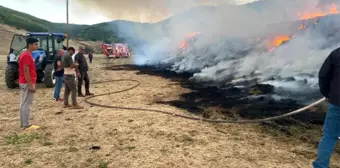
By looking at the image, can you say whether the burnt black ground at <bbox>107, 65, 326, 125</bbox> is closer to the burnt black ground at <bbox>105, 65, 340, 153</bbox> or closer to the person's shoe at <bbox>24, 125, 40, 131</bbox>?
the burnt black ground at <bbox>105, 65, 340, 153</bbox>

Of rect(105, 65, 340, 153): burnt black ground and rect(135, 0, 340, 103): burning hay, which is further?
rect(135, 0, 340, 103): burning hay

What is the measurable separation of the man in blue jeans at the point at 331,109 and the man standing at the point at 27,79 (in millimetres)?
5892

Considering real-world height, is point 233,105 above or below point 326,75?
below

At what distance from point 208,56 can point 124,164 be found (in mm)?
21404

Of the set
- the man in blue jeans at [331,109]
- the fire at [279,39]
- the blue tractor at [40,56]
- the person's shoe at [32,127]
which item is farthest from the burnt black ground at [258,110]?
the fire at [279,39]

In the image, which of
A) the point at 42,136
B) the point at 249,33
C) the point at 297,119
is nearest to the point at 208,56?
the point at 249,33

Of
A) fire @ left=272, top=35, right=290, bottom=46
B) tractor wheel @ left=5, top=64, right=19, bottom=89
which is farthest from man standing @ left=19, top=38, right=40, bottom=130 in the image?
fire @ left=272, top=35, right=290, bottom=46

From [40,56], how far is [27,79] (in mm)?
6814

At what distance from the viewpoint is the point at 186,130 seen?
6387 millimetres

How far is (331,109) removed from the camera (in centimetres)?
368

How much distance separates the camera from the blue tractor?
39.2 ft

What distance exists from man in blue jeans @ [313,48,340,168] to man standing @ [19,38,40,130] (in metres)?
5.89

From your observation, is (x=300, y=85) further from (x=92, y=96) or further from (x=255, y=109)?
(x=92, y=96)

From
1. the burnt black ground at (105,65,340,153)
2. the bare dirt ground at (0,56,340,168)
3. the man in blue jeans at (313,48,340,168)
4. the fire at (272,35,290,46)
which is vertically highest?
the fire at (272,35,290,46)
